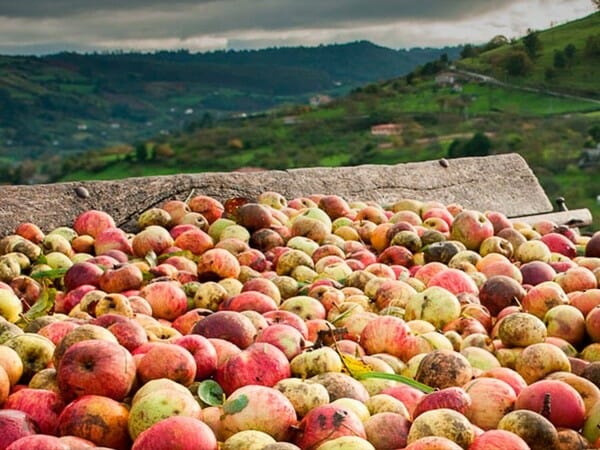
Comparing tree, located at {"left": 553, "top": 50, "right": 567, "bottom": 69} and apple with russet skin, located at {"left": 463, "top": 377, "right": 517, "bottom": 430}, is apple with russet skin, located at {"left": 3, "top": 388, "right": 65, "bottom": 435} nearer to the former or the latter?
apple with russet skin, located at {"left": 463, "top": 377, "right": 517, "bottom": 430}

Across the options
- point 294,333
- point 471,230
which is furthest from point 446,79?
point 294,333

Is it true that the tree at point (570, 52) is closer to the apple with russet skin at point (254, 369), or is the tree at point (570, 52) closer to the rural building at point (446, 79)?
the rural building at point (446, 79)

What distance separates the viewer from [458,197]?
27.1ft

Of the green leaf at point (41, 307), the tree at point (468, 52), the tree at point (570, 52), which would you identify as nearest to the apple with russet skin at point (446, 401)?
the green leaf at point (41, 307)

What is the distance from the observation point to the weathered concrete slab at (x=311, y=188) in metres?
6.18

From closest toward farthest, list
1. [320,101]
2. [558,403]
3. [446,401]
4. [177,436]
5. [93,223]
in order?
1. [177,436]
2. [446,401]
3. [558,403]
4. [93,223]
5. [320,101]

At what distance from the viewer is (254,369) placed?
127 inches

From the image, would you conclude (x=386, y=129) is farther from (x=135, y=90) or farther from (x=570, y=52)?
(x=135, y=90)

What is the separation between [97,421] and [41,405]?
1.06 feet

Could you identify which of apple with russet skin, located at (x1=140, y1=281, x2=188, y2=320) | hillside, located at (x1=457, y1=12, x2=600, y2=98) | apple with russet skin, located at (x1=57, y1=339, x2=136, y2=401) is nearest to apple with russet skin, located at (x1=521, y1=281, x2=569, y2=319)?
apple with russet skin, located at (x1=140, y1=281, x2=188, y2=320)

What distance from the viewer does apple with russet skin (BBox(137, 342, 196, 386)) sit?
3.15 m

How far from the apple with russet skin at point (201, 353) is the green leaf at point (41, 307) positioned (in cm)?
128

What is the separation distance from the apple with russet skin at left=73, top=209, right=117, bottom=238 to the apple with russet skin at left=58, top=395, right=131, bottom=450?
10.4 ft

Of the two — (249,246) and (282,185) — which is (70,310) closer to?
(249,246)
